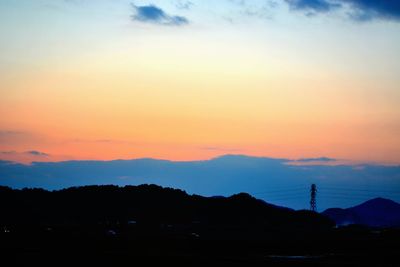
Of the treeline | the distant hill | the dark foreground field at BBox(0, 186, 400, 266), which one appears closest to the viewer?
the dark foreground field at BBox(0, 186, 400, 266)

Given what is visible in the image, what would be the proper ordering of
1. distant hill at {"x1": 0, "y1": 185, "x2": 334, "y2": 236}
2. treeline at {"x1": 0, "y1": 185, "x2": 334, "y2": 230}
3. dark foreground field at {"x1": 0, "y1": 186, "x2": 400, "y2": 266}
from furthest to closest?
treeline at {"x1": 0, "y1": 185, "x2": 334, "y2": 230} < distant hill at {"x1": 0, "y1": 185, "x2": 334, "y2": 236} < dark foreground field at {"x1": 0, "y1": 186, "x2": 400, "y2": 266}

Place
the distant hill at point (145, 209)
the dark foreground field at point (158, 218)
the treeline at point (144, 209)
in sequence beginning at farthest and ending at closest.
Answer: the treeline at point (144, 209) → the distant hill at point (145, 209) → the dark foreground field at point (158, 218)

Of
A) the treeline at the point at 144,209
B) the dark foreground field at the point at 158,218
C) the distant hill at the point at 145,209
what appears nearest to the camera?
the dark foreground field at the point at 158,218

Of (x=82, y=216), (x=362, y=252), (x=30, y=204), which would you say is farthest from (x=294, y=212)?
(x=362, y=252)

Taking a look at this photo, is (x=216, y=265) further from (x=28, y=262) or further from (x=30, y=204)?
(x=30, y=204)

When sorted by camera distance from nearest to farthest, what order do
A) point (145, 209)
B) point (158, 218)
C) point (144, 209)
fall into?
point (158, 218) → point (144, 209) → point (145, 209)

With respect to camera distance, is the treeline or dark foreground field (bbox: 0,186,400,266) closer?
dark foreground field (bbox: 0,186,400,266)

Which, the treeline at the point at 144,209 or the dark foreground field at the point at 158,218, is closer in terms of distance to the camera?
the dark foreground field at the point at 158,218

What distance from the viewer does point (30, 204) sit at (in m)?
139

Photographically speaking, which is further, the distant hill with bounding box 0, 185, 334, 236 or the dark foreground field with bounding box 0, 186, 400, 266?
the distant hill with bounding box 0, 185, 334, 236

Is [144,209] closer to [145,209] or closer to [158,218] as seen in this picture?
[145,209]

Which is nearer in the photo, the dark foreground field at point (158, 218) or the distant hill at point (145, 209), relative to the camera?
the dark foreground field at point (158, 218)

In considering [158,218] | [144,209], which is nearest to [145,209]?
[144,209]

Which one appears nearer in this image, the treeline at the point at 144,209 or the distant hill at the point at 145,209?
the distant hill at the point at 145,209
